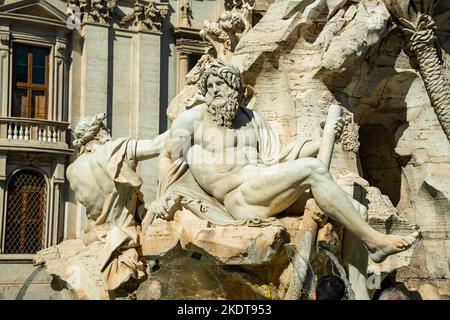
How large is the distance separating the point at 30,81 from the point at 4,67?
84cm

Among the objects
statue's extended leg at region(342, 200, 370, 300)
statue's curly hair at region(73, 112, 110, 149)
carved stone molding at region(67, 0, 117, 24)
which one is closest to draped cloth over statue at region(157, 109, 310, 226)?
statue's extended leg at region(342, 200, 370, 300)

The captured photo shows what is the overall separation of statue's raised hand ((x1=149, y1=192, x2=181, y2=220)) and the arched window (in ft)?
47.3

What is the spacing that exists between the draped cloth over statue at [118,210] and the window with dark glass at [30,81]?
1404 centimetres

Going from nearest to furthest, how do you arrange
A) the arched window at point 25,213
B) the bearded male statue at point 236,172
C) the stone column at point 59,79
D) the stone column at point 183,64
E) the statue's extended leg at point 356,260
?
1. the bearded male statue at point 236,172
2. the statue's extended leg at point 356,260
3. the arched window at point 25,213
4. the stone column at point 59,79
5. the stone column at point 183,64

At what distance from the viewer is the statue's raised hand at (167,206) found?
7660mm

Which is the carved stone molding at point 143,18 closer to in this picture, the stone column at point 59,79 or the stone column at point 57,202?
the stone column at point 59,79

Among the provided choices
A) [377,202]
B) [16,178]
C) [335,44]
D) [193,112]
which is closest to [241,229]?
[193,112]

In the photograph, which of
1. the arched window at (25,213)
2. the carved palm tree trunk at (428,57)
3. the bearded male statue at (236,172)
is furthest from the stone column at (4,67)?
the bearded male statue at (236,172)

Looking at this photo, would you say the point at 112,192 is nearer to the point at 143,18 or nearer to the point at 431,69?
the point at 431,69

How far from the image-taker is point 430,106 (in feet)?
31.6

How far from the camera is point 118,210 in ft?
29.9

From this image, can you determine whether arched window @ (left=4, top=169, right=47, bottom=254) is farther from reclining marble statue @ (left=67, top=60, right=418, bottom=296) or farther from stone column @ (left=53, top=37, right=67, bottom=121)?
reclining marble statue @ (left=67, top=60, right=418, bottom=296)
